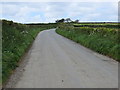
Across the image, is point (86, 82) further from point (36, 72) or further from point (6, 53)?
point (6, 53)

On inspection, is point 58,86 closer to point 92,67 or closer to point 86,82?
point 86,82

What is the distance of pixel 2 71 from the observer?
1221 centimetres

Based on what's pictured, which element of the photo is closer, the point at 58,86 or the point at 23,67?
the point at 58,86

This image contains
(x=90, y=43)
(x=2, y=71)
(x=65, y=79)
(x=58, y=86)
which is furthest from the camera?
(x=90, y=43)

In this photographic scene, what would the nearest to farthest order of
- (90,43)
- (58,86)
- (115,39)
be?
(58,86) < (115,39) < (90,43)

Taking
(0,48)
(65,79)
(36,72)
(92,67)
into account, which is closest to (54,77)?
(65,79)

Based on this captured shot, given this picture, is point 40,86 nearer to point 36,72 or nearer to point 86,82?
point 86,82

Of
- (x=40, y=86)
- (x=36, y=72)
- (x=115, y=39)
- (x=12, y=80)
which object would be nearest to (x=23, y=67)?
(x=36, y=72)

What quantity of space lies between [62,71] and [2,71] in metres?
2.57

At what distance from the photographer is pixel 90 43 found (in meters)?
25.8

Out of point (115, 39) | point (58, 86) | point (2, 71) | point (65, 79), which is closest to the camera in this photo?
point (58, 86)

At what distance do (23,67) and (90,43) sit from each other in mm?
11970

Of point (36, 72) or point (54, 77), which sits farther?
point (36, 72)

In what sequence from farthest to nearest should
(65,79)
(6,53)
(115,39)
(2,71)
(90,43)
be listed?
(90,43)
(115,39)
(6,53)
(2,71)
(65,79)
